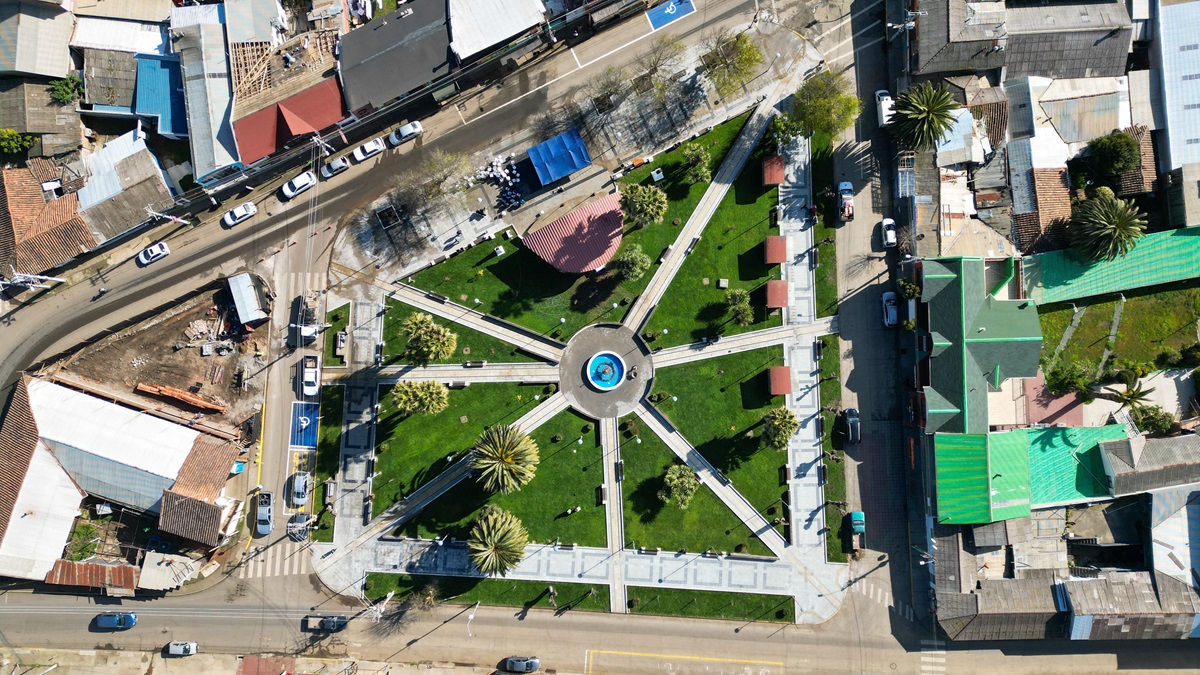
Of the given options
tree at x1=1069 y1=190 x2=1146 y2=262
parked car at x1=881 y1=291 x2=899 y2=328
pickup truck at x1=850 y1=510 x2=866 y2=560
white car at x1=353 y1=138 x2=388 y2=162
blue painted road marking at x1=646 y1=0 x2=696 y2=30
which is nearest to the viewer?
tree at x1=1069 y1=190 x2=1146 y2=262

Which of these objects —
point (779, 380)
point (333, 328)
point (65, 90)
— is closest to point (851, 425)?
point (779, 380)

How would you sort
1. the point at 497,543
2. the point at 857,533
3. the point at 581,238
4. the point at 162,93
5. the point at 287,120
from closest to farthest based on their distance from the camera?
the point at 497,543
the point at 581,238
the point at 287,120
the point at 857,533
the point at 162,93

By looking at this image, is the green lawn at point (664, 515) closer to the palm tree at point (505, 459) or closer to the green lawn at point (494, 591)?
the green lawn at point (494, 591)

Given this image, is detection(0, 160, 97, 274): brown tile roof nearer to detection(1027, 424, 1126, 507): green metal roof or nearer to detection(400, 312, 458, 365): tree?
detection(400, 312, 458, 365): tree

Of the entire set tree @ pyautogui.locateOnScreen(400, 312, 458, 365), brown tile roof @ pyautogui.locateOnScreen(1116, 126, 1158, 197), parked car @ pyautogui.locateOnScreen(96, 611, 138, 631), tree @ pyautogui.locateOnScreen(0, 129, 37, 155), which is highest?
tree @ pyautogui.locateOnScreen(0, 129, 37, 155)

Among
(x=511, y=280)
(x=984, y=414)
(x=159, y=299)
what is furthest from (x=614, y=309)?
(x=159, y=299)

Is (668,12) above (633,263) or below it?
above

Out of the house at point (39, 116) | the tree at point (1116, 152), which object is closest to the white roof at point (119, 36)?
the house at point (39, 116)

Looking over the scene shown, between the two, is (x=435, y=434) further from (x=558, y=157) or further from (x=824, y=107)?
(x=824, y=107)

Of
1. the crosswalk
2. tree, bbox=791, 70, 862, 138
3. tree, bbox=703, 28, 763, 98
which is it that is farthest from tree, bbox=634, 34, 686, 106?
the crosswalk
